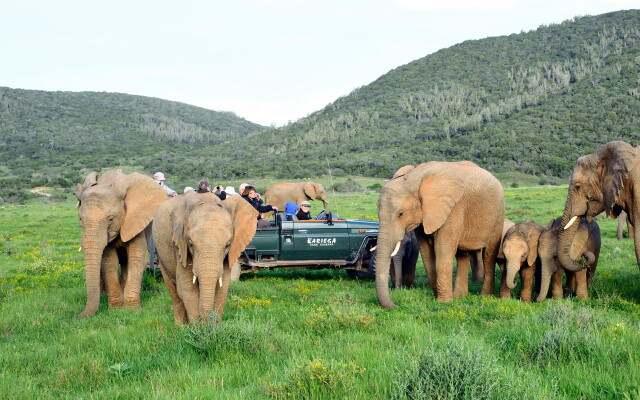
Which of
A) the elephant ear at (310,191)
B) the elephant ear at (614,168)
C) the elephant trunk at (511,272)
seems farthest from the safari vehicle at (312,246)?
the elephant ear at (310,191)

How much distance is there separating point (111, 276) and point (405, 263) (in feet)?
20.7

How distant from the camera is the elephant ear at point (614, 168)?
8.46m

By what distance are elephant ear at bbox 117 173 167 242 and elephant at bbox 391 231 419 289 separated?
521cm

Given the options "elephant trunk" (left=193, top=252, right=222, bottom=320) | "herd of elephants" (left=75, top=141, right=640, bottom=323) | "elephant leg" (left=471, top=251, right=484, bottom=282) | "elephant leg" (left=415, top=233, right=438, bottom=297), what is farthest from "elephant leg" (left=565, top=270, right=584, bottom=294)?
"elephant trunk" (left=193, top=252, right=222, bottom=320)

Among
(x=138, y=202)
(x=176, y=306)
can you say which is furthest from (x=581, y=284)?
(x=138, y=202)

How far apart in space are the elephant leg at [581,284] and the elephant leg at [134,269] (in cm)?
808

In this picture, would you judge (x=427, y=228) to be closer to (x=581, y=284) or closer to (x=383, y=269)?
(x=383, y=269)

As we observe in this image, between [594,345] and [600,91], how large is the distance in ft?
307

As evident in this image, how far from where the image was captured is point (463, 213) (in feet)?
34.5

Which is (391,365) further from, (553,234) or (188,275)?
(553,234)

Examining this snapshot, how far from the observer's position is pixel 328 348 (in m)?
6.70

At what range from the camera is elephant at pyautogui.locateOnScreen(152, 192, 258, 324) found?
24.5ft

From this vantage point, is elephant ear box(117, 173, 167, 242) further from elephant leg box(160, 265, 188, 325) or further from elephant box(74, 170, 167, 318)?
elephant leg box(160, 265, 188, 325)

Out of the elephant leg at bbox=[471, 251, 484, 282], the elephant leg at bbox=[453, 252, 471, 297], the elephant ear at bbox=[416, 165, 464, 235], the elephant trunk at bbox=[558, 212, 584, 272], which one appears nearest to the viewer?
the elephant trunk at bbox=[558, 212, 584, 272]
